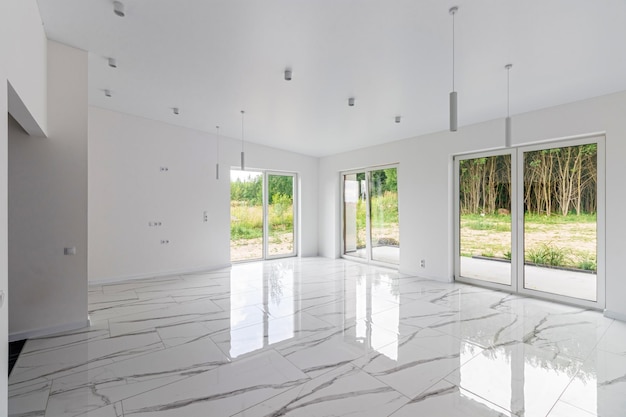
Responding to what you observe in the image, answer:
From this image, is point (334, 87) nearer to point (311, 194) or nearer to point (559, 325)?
point (559, 325)

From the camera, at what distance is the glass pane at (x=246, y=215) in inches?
265

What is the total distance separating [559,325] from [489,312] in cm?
68

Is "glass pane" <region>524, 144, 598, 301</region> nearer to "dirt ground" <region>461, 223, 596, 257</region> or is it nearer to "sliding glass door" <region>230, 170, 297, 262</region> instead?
"dirt ground" <region>461, 223, 596, 257</region>

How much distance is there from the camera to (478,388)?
225 centimetres

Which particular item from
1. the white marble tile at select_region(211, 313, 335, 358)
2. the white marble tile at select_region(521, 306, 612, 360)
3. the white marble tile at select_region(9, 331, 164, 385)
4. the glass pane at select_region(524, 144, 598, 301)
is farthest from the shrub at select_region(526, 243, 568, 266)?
the white marble tile at select_region(9, 331, 164, 385)

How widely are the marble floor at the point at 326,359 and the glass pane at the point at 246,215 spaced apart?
241 centimetres

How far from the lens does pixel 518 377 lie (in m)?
2.38

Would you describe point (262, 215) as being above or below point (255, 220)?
above

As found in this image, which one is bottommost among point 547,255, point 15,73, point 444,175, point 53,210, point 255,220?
point 547,255

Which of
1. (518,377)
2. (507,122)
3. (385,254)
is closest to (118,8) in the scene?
(507,122)

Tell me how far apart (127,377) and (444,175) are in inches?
199

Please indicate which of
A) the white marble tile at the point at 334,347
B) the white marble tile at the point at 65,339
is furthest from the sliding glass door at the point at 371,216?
the white marble tile at the point at 65,339

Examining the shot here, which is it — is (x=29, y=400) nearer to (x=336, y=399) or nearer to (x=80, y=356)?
(x=80, y=356)

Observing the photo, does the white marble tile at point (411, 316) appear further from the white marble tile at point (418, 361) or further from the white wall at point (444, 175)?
the white wall at point (444, 175)
